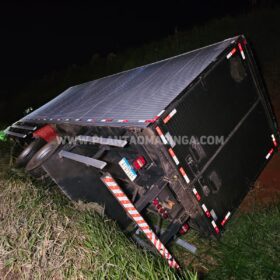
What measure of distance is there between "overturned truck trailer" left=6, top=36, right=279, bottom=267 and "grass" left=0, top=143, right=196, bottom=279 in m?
0.61

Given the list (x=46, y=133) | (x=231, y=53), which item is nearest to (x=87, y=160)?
(x=231, y=53)

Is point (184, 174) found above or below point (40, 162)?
below

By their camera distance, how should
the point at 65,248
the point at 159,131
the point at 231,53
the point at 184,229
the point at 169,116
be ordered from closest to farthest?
the point at 65,248 → the point at 159,131 → the point at 169,116 → the point at 231,53 → the point at 184,229

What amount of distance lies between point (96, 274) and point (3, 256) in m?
1.27

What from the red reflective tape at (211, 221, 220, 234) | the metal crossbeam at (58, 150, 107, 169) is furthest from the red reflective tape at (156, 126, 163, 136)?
the red reflective tape at (211, 221, 220, 234)

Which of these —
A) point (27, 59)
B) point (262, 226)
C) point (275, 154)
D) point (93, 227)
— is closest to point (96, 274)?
point (93, 227)

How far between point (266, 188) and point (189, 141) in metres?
2.30

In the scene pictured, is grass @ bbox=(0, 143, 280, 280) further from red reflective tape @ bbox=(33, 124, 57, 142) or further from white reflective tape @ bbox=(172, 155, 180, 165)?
red reflective tape @ bbox=(33, 124, 57, 142)

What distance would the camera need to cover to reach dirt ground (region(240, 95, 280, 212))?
5.25 meters

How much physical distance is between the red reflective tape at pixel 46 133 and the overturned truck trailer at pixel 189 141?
8.28ft

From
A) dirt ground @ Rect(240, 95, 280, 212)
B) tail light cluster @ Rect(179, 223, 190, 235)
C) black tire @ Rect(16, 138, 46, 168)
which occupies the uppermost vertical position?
black tire @ Rect(16, 138, 46, 168)

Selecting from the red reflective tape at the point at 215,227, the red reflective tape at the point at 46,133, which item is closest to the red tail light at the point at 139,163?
the red reflective tape at the point at 215,227

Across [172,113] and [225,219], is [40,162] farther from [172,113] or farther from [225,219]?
[225,219]

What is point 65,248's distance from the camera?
3.56m
